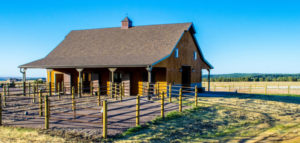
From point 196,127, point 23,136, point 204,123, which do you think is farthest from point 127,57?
point 23,136

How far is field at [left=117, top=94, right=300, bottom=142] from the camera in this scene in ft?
28.3

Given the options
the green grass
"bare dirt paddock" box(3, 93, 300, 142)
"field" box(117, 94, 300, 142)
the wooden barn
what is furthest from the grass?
the wooden barn

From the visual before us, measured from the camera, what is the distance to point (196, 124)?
10734 millimetres

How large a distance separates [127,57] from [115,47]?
297 cm

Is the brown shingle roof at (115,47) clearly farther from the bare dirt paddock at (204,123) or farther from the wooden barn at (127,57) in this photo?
the bare dirt paddock at (204,123)

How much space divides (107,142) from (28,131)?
10.5ft

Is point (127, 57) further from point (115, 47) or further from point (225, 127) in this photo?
point (225, 127)

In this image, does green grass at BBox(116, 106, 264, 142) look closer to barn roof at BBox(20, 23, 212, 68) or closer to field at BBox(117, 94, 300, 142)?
field at BBox(117, 94, 300, 142)

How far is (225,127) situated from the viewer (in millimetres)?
10586

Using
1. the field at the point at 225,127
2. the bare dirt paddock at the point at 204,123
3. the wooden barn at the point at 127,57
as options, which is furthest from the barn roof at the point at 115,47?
the bare dirt paddock at the point at 204,123

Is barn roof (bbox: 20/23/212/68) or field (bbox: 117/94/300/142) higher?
barn roof (bbox: 20/23/212/68)

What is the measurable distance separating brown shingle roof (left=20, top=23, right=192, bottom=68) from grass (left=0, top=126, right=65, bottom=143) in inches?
386

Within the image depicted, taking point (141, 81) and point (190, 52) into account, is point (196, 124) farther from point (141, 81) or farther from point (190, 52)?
point (190, 52)

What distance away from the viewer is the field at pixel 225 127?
28.3ft
